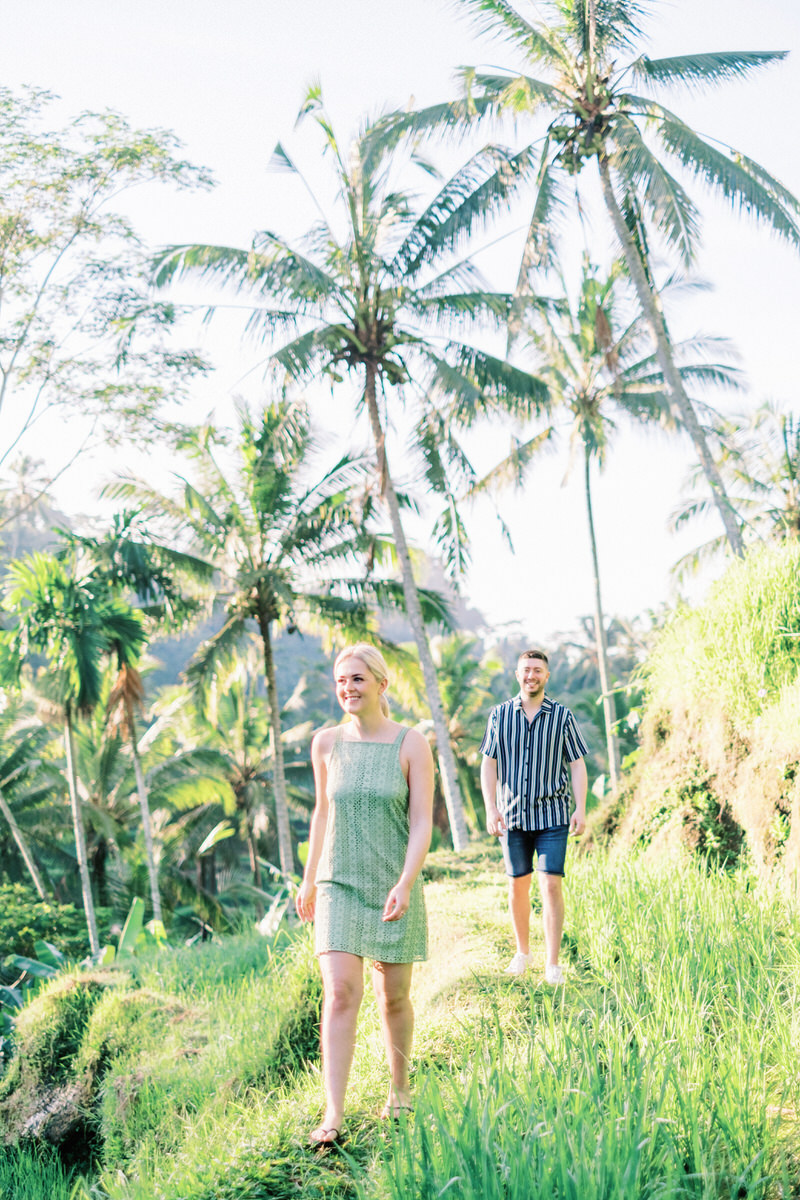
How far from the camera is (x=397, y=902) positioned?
12.8 feet

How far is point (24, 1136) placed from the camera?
7473mm

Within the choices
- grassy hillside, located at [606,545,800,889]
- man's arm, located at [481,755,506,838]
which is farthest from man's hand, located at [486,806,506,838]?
grassy hillside, located at [606,545,800,889]

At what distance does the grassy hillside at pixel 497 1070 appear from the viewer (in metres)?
3.08

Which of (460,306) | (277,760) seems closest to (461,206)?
(460,306)

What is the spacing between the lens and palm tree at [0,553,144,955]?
17.2 metres

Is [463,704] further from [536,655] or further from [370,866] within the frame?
[370,866]

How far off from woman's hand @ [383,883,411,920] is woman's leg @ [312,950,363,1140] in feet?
0.75

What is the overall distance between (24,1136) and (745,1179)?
239 inches

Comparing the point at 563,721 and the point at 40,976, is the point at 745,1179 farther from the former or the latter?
the point at 40,976

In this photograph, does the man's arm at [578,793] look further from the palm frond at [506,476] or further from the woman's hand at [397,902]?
the palm frond at [506,476]

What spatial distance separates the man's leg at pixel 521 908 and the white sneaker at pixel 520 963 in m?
0.03

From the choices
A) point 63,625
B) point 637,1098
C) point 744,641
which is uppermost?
point 63,625

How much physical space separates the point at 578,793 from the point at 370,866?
69.7 inches

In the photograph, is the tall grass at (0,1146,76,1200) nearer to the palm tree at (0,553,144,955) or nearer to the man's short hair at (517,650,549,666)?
the man's short hair at (517,650,549,666)
